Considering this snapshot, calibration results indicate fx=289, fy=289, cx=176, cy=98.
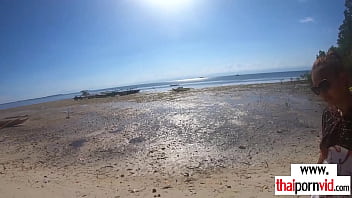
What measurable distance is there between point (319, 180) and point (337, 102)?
0.59 m

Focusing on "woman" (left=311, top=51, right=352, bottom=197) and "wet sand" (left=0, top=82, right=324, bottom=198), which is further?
"wet sand" (left=0, top=82, right=324, bottom=198)

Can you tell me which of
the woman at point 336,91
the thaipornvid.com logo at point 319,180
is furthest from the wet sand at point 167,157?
the woman at point 336,91

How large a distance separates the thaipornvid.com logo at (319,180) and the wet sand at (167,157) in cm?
420

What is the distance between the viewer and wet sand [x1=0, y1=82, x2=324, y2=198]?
729 centimetres

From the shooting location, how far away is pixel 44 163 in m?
11.3

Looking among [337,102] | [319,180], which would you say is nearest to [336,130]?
[337,102]

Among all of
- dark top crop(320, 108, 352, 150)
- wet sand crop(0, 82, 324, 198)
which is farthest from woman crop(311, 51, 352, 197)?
wet sand crop(0, 82, 324, 198)

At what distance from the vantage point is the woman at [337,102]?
1791 millimetres

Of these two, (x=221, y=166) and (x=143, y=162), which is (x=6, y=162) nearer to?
(x=143, y=162)

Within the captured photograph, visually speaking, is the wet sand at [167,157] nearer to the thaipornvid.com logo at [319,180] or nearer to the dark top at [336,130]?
the thaipornvid.com logo at [319,180]

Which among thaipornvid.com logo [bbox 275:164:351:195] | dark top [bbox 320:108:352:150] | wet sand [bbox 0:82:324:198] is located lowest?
wet sand [bbox 0:82:324:198]

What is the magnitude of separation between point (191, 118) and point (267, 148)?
8081 millimetres

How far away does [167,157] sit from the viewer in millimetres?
10406

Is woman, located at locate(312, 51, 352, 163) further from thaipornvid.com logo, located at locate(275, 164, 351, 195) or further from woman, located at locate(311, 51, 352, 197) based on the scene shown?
thaipornvid.com logo, located at locate(275, 164, 351, 195)
